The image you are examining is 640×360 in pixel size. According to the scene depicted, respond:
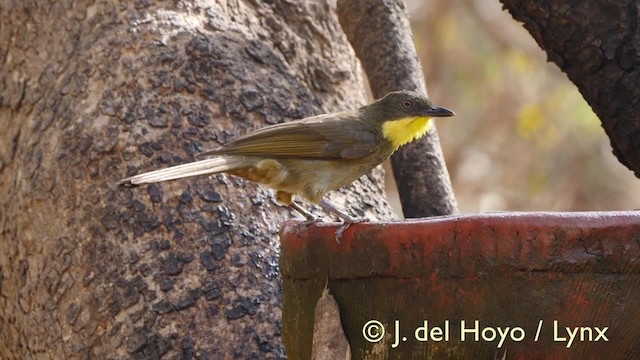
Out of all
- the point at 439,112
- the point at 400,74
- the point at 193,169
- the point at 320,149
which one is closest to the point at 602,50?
the point at 439,112

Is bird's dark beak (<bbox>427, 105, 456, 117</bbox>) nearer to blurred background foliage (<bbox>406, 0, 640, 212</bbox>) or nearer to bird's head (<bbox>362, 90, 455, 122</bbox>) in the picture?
bird's head (<bbox>362, 90, 455, 122</bbox>)

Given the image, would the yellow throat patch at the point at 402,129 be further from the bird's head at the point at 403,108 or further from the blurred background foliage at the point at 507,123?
the blurred background foliage at the point at 507,123

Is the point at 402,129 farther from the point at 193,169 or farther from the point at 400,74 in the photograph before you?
the point at 193,169

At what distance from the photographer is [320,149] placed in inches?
164

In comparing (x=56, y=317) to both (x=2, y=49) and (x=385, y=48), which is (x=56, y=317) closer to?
(x=2, y=49)

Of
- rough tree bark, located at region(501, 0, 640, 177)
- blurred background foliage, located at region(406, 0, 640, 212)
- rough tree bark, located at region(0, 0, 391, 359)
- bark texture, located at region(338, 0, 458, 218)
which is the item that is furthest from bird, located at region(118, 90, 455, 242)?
blurred background foliage, located at region(406, 0, 640, 212)

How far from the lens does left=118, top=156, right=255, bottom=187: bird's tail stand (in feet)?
11.4

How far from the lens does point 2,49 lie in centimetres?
501

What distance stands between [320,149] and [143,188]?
76 centimetres

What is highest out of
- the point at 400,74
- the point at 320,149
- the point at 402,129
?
the point at 400,74

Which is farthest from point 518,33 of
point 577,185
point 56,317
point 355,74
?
point 56,317

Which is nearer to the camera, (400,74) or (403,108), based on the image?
(403,108)

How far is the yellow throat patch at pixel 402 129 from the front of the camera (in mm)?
4391

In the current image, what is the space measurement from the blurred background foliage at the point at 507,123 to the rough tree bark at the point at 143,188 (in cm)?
595
